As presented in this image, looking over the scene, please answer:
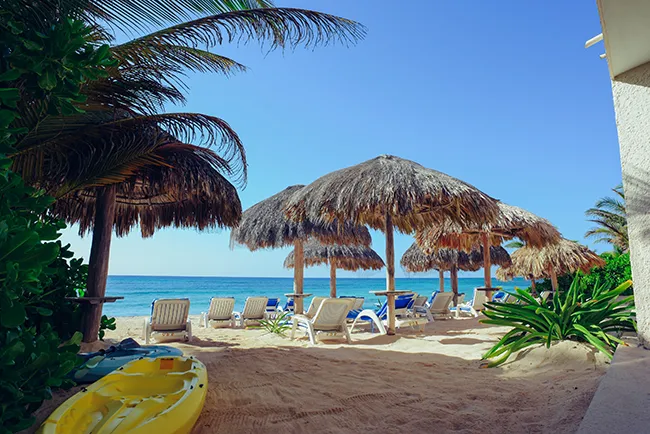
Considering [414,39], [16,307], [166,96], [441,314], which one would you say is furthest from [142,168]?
[441,314]

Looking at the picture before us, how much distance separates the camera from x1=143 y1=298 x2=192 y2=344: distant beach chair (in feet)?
23.7

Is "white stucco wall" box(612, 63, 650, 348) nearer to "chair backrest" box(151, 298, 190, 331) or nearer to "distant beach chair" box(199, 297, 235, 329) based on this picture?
"chair backrest" box(151, 298, 190, 331)

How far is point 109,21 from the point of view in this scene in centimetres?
326

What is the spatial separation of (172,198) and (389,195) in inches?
145

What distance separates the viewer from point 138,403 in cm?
238

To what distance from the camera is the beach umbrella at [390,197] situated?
7238 mm

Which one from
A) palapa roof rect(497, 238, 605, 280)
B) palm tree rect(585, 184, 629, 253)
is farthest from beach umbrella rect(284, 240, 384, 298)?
palm tree rect(585, 184, 629, 253)

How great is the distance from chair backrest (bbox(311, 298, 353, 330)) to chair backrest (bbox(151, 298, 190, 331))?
2381mm

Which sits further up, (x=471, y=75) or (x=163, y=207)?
(x=471, y=75)

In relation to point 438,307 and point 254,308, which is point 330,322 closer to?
point 254,308

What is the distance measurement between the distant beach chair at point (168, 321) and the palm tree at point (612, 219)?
23.0m

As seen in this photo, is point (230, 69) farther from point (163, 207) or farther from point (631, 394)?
point (631, 394)

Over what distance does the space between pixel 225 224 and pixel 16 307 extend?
5532 millimetres

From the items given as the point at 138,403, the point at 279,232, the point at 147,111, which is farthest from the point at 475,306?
the point at 138,403
